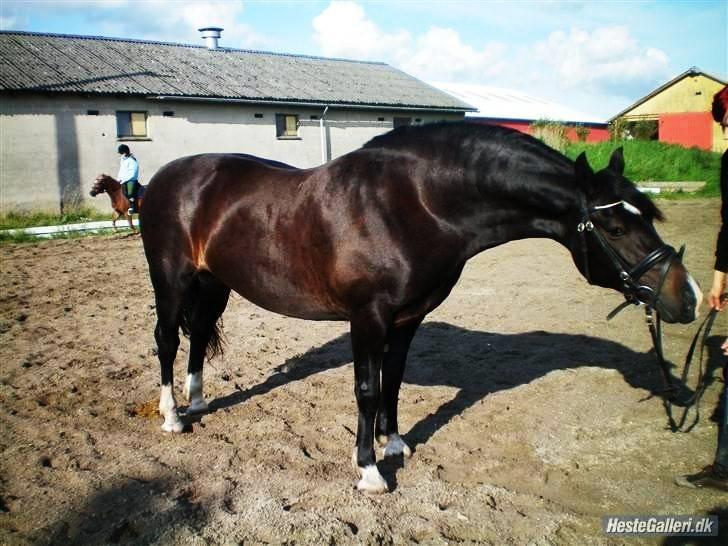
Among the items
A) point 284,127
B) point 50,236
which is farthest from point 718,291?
point 284,127

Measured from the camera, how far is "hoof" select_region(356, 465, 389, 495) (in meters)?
3.34

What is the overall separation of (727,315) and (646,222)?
4.25 metres

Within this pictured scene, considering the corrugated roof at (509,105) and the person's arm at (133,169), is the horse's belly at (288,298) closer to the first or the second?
the person's arm at (133,169)

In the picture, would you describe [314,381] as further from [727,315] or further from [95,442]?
[727,315]

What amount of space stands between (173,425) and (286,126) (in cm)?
2126

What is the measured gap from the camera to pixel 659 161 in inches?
918

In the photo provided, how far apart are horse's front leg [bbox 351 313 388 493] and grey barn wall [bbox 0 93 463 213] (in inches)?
688

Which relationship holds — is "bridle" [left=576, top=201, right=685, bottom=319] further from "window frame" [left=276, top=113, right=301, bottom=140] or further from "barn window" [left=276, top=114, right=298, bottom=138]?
"barn window" [left=276, top=114, right=298, bottom=138]

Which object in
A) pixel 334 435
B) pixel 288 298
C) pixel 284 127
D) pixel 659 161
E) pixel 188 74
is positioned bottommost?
pixel 334 435

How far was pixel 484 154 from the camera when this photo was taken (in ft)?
10.8

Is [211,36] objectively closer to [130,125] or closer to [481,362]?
[130,125]

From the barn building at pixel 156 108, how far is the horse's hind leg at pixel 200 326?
617 inches

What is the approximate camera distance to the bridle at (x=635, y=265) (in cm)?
295

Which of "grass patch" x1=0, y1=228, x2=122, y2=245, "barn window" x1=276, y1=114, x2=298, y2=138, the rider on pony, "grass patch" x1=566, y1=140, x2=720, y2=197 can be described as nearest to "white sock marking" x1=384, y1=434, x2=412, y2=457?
"grass patch" x1=0, y1=228, x2=122, y2=245
